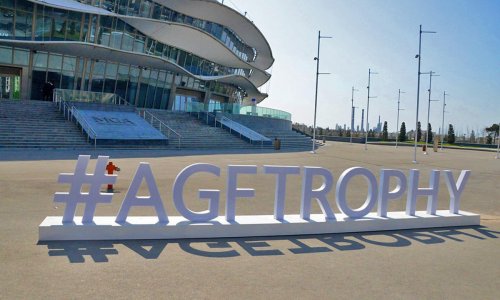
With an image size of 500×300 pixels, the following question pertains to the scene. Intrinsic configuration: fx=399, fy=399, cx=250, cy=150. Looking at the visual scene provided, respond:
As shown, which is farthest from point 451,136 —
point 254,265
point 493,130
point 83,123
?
point 254,265

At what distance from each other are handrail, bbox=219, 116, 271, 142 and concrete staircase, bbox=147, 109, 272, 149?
73cm

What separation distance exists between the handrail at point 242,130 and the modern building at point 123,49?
3016 millimetres

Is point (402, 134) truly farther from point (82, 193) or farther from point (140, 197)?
point (82, 193)

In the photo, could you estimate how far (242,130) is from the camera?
37.6 metres

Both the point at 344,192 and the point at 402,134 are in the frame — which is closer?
the point at 344,192

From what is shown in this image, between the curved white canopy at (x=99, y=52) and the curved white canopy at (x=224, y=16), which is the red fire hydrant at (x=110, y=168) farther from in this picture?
the curved white canopy at (x=224, y=16)

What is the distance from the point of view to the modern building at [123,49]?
3588 centimetres

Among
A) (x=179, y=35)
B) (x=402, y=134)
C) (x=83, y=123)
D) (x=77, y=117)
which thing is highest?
(x=179, y=35)

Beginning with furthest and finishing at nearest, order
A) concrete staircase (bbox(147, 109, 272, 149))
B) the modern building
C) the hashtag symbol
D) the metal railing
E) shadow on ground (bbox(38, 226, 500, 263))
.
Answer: the modern building
concrete staircase (bbox(147, 109, 272, 149))
the metal railing
the hashtag symbol
shadow on ground (bbox(38, 226, 500, 263))

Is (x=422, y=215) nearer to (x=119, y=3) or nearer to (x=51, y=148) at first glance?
(x=51, y=148)

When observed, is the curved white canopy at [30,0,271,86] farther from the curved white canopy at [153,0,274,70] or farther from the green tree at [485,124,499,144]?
the green tree at [485,124,499,144]

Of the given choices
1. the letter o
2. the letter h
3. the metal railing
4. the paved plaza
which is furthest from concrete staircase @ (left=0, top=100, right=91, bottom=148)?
the letter h

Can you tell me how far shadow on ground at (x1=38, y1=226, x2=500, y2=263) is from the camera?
5559mm

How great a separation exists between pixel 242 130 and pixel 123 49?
15.7m
